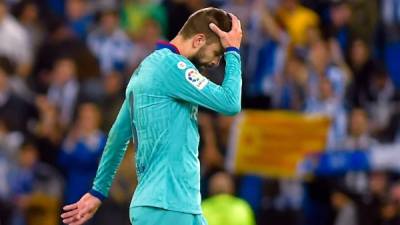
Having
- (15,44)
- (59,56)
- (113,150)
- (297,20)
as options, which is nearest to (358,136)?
(297,20)

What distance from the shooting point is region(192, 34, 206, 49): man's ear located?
22.5 ft

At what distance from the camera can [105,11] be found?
1723 cm

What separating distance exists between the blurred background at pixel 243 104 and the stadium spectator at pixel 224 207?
13mm

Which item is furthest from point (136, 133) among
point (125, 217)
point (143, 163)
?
point (125, 217)

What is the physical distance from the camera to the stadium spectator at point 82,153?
14.4 metres

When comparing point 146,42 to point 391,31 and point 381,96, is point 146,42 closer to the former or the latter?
point 381,96

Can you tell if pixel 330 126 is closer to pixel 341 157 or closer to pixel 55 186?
pixel 341 157

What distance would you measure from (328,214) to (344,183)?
0.42 metres

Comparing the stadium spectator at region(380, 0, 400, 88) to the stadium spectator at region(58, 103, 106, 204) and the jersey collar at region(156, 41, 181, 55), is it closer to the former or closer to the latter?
the stadium spectator at region(58, 103, 106, 204)

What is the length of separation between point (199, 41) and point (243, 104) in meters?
9.11

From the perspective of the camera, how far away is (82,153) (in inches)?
570

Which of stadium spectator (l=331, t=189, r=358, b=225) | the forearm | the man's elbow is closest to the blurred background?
stadium spectator (l=331, t=189, r=358, b=225)

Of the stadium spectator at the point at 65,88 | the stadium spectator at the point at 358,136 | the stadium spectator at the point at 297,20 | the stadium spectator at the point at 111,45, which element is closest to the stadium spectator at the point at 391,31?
the stadium spectator at the point at 297,20

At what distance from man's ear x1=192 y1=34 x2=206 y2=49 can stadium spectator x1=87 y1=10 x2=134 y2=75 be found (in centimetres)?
972
